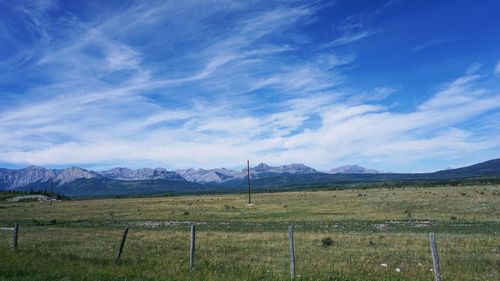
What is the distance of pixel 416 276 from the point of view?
15.2m

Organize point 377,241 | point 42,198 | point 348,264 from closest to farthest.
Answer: point 348,264
point 377,241
point 42,198

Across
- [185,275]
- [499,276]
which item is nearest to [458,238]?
[499,276]

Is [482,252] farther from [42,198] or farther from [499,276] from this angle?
[42,198]

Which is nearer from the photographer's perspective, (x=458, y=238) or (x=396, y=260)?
(x=396, y=260)

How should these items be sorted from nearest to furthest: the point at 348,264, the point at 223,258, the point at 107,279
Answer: the point at 107,279
the point at 348,264
the point at 223,258

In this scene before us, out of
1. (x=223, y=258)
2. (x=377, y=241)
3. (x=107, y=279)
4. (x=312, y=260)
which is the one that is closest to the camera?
(x=107, y=279)

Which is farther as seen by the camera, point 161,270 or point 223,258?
point 223,258

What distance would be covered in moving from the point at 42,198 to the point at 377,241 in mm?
161295

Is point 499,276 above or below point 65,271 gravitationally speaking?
below

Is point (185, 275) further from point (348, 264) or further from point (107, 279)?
point (348, 264)

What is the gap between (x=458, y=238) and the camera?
26250 mm

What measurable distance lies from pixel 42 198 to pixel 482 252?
167736 mm

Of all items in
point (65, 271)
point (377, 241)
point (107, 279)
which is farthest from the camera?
point (377, 241)

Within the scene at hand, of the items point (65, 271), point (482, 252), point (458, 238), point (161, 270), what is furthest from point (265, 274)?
point (458, 238)
